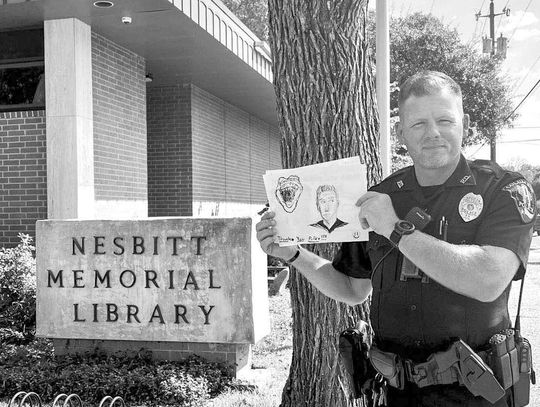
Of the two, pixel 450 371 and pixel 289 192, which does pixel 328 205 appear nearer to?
pixel 289 192

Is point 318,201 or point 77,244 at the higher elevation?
point 318,201

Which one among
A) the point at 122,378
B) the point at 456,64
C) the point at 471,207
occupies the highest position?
the point at 456,64

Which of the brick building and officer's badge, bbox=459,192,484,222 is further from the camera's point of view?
the brick building

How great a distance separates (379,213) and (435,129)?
342mm

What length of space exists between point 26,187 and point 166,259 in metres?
3.47

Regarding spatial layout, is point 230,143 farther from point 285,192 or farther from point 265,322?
point 285,192

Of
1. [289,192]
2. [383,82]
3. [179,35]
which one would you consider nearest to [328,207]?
[289,192]

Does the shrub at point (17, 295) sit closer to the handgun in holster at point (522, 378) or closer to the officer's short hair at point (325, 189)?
the officer's short hair at point (325, 189)

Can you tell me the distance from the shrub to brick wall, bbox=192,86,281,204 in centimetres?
489

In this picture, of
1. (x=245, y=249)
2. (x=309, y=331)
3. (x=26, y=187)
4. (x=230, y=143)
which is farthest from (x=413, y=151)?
(x=230, y=143)

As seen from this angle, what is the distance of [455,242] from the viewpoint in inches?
75.5

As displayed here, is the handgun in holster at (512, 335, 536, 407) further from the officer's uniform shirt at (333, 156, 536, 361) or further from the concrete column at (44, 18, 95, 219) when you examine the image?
the concrete column at (44, 18, 95, 219)

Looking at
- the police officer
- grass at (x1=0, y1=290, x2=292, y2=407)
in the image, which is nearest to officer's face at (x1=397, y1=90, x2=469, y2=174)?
the police officer

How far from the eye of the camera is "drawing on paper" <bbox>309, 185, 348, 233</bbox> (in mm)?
2271
